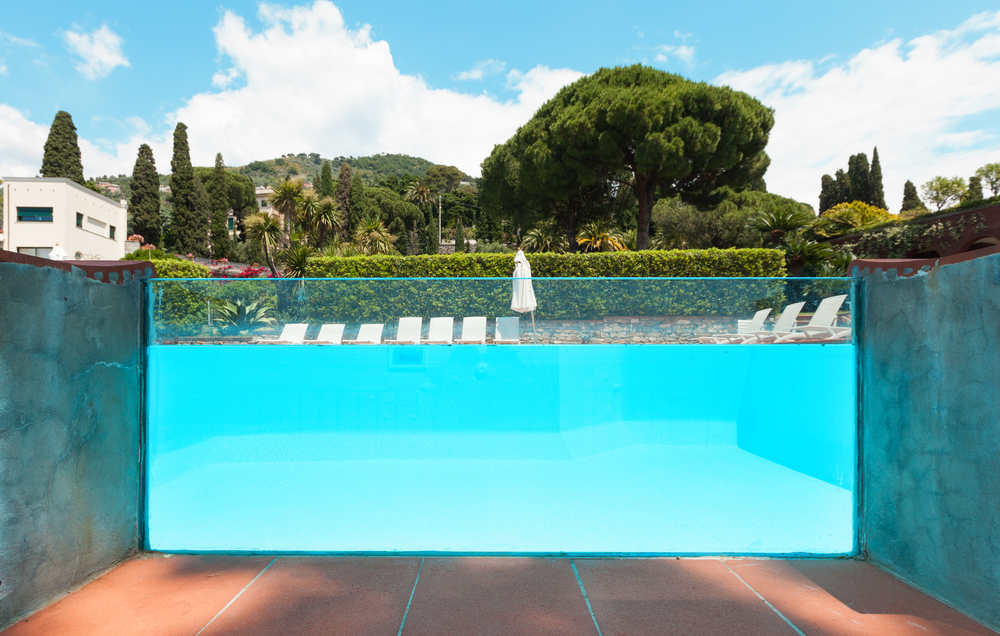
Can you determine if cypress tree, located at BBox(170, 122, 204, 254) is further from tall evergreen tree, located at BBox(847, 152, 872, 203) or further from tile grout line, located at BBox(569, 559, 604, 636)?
tall evergreen tree, located at BBox(847, 152, 872, 203)

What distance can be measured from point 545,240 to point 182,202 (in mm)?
31289

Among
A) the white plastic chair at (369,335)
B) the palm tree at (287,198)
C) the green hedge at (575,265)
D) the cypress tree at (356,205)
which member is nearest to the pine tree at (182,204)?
the cypress tree at (356,205)

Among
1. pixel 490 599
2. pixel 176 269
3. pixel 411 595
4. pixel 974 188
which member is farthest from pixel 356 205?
pixel 490 599

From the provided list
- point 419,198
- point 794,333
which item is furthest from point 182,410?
point 419,198

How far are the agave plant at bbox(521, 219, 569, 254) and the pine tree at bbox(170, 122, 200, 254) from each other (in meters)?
28.5

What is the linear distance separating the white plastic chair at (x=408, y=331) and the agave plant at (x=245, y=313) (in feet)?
3.50

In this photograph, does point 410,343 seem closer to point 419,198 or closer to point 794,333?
point 794,333

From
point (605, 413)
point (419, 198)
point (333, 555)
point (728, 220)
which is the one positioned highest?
point (419, 198)

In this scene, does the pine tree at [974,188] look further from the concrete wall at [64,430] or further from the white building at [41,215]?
the white building at [41,215]

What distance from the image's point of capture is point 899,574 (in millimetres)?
2828

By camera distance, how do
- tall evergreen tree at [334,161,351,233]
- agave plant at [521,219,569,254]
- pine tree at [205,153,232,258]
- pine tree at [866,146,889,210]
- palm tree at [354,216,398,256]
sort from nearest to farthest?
1. agave plant at [521,219,569,254]
2. palm tree at [354,216,398,256]
3. pine tree at [866,146,889,210]
4. pine tree at [205,153,232,258]
5. tall evergreen tree at [334,161,351,233]

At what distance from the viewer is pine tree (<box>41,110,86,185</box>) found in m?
37.2

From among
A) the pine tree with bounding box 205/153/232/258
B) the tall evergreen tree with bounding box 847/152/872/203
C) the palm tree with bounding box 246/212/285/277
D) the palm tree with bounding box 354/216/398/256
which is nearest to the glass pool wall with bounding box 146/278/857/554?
the palm tree with bounding box 246/212/285/277

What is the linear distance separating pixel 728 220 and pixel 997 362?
28.9 m
